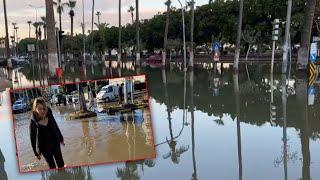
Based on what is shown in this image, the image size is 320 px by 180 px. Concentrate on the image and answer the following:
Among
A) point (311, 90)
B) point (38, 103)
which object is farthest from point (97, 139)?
point (311, 90)

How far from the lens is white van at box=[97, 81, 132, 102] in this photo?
533cm

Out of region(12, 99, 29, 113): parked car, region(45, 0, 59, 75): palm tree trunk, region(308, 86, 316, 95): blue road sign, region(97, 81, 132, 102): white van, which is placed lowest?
region(308, 86, 316, 95): blue road sign

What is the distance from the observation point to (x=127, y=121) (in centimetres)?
573

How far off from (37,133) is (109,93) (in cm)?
83

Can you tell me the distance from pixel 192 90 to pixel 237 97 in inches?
186

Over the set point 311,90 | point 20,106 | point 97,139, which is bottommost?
point 311,90

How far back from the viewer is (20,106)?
16.5 ft

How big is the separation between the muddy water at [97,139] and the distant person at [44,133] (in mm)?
148

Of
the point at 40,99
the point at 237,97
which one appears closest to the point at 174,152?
the point at 40,99

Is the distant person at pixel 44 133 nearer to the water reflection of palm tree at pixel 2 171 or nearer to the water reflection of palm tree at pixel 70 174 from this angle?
the water reflection of palm tree at pixel 70 174

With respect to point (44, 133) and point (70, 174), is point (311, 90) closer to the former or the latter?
point (70, 174)

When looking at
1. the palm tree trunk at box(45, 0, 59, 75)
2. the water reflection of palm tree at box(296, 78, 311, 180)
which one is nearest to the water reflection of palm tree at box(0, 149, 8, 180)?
the water reflection of palm tree at box(296, 78, 311, 180)

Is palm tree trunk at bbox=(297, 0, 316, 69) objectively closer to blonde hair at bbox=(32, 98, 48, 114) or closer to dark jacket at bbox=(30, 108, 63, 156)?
dark jacket at bbox=(30, 108, 63, 156)

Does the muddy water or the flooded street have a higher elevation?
the muddy water
